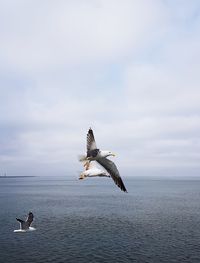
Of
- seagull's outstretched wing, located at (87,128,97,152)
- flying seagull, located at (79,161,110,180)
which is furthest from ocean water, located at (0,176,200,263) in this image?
seagull's outstretched wing, located at (87,128,97,152)

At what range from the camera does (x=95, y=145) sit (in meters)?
7.83

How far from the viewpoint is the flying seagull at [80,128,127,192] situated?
7695mm

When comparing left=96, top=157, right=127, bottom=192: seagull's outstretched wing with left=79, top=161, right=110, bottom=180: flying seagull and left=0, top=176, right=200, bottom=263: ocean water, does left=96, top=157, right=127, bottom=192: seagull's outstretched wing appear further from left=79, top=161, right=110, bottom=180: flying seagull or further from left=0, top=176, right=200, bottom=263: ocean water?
left=0, top=176, right=200, bottom=263: ocean water

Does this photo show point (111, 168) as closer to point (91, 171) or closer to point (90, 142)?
point (91, 171)

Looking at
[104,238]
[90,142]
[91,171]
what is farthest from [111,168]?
[104,238]

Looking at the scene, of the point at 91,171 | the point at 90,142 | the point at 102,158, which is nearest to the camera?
the point at 90,142

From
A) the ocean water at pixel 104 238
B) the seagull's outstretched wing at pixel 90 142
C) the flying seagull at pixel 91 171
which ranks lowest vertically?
the ocean water at pixel 104 238

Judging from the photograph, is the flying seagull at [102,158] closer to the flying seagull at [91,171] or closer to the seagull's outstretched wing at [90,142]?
the seagull's outstretched wing at [90,142]

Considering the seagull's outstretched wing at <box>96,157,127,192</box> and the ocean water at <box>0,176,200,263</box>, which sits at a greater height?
the seagull's outstretched wing at <box>96,157,127,192</box>

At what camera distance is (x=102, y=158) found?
8203mm

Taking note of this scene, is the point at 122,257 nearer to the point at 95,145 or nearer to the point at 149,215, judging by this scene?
the point at 149,215

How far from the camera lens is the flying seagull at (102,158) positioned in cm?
770

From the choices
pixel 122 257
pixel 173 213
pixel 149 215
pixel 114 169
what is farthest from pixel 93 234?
pixel 114 169

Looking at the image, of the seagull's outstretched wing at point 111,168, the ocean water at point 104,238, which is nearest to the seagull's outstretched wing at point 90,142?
the seagull's outstretched wing at point 111,168
